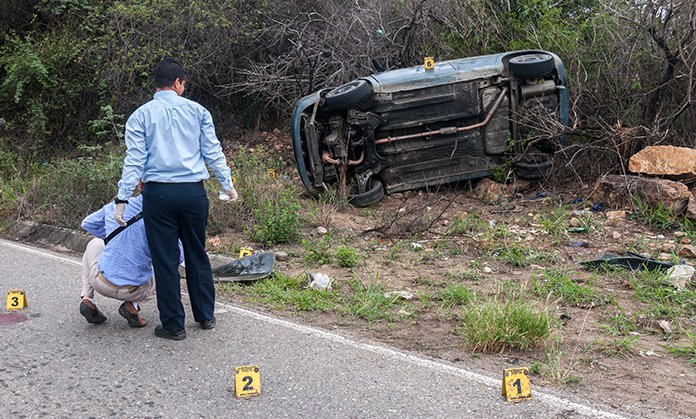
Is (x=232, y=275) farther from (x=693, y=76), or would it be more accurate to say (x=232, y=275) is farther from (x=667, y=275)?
(x=693, y=76)

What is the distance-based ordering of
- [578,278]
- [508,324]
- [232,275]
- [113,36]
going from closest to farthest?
[508,324] < [578,278] < [232,275] < [113,36]

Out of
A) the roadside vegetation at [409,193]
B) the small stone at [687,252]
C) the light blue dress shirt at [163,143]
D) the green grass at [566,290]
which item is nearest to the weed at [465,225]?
the roadside vegetation at [409,193]

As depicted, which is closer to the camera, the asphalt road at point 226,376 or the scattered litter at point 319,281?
the asphalt road at point 226,376

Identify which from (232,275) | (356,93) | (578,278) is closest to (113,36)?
(356,93)

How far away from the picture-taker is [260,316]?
5977 millimetres

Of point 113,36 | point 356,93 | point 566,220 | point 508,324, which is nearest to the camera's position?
point 508,324

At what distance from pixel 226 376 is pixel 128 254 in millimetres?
1262

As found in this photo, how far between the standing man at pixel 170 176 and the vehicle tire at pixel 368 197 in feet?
14.1

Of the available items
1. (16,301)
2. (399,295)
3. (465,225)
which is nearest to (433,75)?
(465,225)

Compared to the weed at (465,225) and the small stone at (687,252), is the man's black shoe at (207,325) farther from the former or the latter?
the small stone at (687,252)

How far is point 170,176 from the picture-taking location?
519 cm

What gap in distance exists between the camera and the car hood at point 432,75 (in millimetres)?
9430

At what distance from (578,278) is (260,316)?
2.78 meters

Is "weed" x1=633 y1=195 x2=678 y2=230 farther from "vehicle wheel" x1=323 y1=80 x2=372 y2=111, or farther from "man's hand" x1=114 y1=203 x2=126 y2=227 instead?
"man's hand" x1=114 y1=203 x2=126 y2=227
